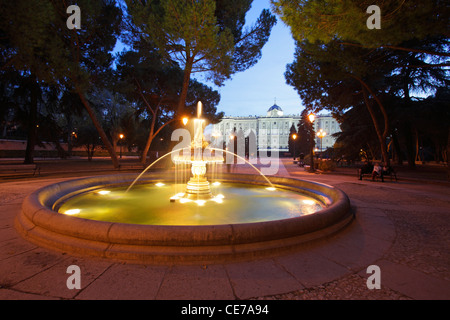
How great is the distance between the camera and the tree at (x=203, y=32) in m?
11.7

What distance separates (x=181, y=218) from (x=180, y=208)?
2.70ft

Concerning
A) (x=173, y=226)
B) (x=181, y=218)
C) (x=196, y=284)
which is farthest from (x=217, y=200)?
(x=196, y=284)

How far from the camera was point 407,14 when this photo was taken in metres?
Result: 7.44

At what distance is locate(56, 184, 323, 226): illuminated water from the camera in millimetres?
4660

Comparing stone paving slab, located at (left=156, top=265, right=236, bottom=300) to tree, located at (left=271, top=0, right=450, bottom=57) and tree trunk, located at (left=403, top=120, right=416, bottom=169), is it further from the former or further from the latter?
tree trunk, located at (left=403, top=120, right=416, bottom=169)

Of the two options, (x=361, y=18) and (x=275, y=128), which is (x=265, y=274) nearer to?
(x=361, y=18)

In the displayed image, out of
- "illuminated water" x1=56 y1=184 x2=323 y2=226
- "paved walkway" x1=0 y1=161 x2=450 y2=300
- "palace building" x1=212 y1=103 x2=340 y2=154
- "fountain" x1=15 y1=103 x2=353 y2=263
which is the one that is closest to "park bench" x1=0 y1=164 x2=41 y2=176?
"fountain" x1=15 y1=103 x2=353 y2=263

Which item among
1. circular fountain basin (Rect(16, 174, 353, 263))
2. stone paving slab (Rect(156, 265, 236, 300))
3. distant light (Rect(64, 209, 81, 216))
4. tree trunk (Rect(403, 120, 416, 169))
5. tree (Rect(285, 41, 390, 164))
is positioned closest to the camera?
stone paving slab (Rect(156, 265, 236, 300))

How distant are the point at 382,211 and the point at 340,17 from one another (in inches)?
261

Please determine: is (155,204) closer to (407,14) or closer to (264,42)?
(407,14)

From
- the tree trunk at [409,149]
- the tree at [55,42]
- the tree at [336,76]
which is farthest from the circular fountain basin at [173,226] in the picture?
the tree trunk at [409,149]

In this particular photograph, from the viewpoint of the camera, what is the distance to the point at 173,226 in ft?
9.59

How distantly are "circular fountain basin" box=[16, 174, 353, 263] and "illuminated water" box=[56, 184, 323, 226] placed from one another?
0.07 ft
